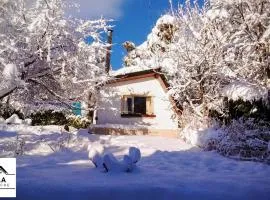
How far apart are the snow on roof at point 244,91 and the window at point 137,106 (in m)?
5.50

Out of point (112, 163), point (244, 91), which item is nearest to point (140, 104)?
point (244, 91)

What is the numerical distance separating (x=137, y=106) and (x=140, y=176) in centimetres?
1329

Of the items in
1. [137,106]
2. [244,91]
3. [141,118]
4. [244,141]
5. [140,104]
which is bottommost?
[244,141]

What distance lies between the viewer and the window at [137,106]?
68.2ft

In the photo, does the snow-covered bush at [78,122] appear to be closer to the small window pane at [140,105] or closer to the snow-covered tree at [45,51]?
the small window pane at [140,105]

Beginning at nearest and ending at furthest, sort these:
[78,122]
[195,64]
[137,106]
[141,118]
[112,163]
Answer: [112,163], [195,64], [141,118], [137,106], [78,122]

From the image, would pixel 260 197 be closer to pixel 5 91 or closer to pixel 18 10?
pixel 5 91

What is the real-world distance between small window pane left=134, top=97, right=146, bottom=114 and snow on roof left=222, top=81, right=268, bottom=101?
585cm

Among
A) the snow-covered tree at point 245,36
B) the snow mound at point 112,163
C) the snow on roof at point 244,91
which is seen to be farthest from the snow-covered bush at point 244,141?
the snow mound at point 112,163

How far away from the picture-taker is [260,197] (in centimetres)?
676

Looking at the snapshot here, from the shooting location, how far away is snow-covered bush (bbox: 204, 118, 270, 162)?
11.6 metres

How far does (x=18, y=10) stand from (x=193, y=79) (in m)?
9.30

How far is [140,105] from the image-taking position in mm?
21109

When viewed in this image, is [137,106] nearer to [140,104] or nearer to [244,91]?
[140,104]
